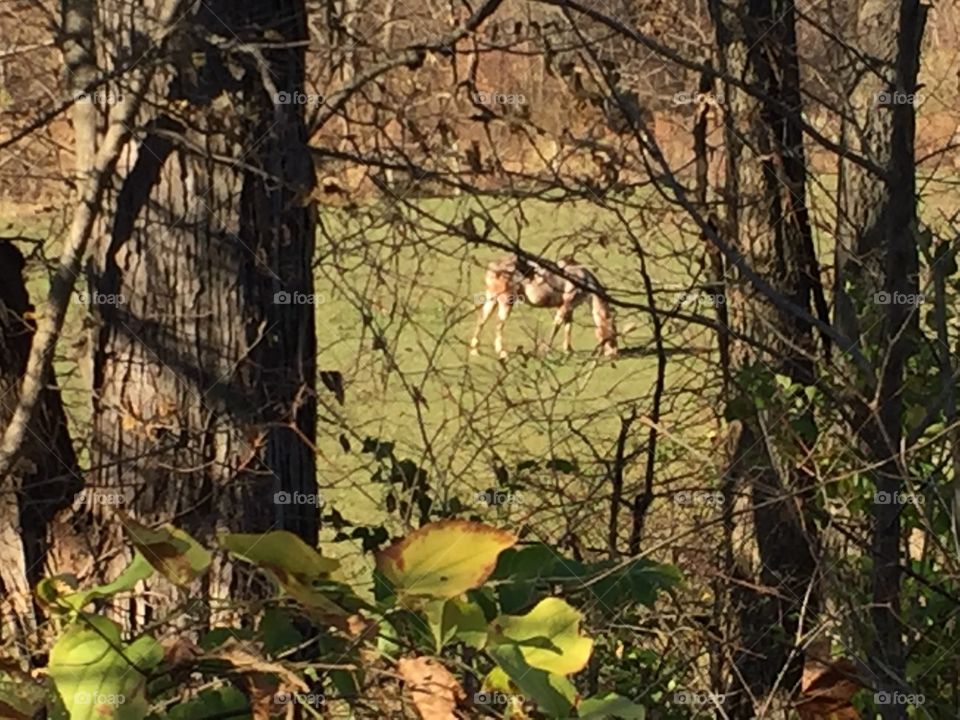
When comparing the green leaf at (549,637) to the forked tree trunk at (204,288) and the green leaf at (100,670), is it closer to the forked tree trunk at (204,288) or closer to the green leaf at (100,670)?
the green leaf at (100,670)

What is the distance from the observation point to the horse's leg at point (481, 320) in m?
4.83

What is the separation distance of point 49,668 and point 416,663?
0.46 m

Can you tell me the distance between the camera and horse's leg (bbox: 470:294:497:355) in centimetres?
483

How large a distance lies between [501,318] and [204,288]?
2164 mm

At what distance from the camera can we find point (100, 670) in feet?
7.14

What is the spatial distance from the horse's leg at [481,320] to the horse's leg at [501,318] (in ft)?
0.13

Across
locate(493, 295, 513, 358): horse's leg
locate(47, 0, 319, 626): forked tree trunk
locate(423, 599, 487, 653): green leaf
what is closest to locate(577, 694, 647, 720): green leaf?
locate(423, 599, 487, 653): green leaf

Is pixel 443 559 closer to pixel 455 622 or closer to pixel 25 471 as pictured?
pixel 455 622

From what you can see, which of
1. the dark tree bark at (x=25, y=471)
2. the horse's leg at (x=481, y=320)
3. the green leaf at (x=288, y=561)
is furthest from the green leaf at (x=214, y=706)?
the horse's leg at (x=481, y=320)

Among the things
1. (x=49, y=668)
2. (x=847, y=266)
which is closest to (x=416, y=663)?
(x=49, y=668)

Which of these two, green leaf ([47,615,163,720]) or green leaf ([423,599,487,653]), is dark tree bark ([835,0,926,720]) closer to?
green leaf ([423,599,487,653])

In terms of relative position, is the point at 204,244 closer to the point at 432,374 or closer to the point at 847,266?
the point at 432,374

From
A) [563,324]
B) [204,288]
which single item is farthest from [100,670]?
[563,324]

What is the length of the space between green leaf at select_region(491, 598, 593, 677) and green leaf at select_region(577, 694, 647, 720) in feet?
0.17
